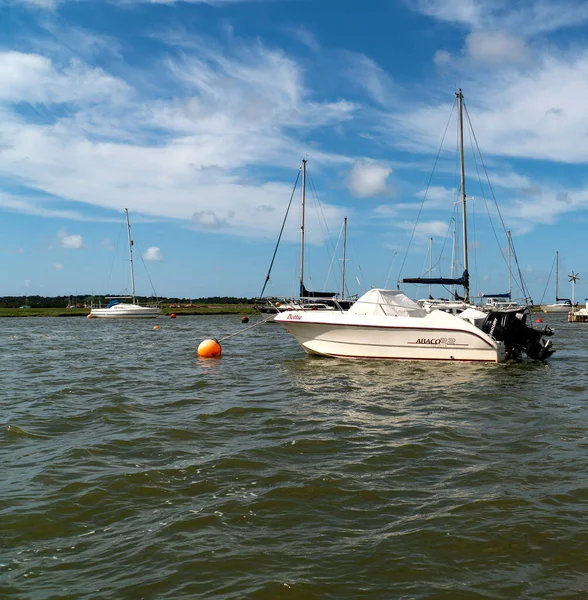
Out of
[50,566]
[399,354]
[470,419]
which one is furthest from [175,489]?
[399,354]

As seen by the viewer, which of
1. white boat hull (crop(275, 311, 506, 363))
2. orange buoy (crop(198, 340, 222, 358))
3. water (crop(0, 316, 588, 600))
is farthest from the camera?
orange buoy (crop(198, 340, 222, 358))

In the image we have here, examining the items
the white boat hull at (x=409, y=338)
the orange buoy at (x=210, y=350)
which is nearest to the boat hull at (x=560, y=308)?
the white boat hull at (x=409, y=338)

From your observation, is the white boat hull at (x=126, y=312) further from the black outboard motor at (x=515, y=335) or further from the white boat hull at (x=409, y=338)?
the black outboard motor at (x=515, y=335)

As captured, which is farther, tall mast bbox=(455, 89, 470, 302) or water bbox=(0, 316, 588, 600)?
tall mast bbox=(455, 89, 470, 302)

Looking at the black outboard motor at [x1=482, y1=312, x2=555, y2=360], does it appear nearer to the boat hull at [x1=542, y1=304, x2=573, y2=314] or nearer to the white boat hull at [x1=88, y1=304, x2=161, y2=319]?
the white boat hull at [x1=88, y1=304, x2=161, y2=319]

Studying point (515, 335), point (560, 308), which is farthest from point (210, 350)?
point (560, 308)

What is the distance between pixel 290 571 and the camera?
456 cm

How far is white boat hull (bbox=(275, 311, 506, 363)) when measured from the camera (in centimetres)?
1769

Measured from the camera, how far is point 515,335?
1958 cm

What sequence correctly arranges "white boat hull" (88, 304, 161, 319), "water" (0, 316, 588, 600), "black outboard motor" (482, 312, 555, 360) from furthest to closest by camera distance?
"white boat hull" (88, 304, 161, 319), "black outboard motor" (482, 312, 555, 360), "water" (0, 316, 588, 600)

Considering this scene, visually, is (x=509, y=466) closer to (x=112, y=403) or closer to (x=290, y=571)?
(x=290, y=571)

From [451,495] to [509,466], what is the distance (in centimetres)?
150

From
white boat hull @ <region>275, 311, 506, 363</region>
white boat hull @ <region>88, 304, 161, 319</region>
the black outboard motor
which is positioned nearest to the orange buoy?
white boat hull @ <region>275, 311, 506, 363</region>

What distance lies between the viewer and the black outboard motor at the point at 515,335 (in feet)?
61.8
